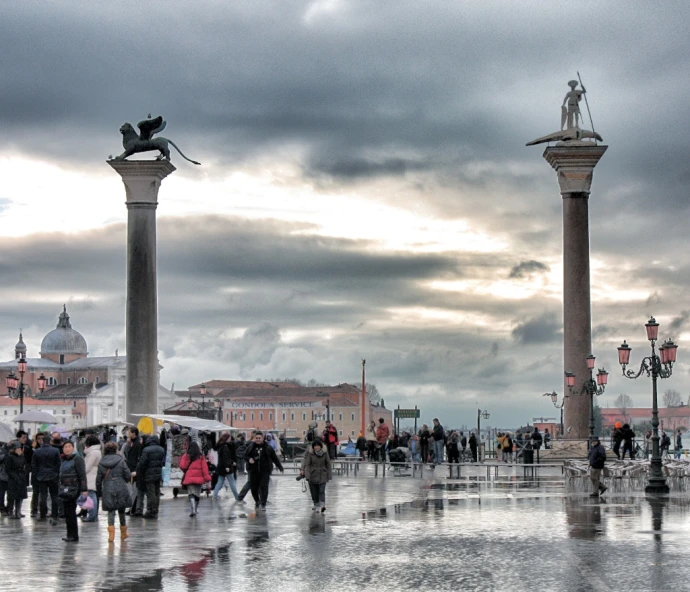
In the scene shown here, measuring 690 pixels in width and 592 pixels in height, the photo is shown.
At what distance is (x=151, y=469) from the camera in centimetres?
2156

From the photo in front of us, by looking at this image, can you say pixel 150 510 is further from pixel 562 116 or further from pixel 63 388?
pixel 63 388

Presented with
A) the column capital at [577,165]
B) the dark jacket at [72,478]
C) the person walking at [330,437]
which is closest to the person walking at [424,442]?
the person walking at [330,437]

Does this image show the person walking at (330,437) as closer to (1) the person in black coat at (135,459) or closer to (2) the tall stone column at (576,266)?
(2) the tall stone column at (576,266)

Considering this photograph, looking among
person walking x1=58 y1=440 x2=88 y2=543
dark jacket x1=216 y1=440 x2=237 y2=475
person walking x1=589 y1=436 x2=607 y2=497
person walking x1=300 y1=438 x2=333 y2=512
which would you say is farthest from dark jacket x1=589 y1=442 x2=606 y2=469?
person walking x1=58 y1=440 x2=88 y2=543

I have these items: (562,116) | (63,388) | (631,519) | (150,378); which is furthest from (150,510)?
(63,388)

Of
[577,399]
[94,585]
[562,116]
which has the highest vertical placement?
[562,116]

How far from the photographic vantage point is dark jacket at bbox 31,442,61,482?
21188 millimetres

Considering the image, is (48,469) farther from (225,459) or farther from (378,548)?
(378,548)

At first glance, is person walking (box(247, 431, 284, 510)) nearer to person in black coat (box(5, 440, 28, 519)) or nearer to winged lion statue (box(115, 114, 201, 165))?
person in black coat (box(5, 440, 28, 519))

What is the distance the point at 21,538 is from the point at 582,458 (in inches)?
1062

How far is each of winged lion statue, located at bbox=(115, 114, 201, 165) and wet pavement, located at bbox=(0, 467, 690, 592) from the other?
1901 cm

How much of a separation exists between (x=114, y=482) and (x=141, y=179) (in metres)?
25.0

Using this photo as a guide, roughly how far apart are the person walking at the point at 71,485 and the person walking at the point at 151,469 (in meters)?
3.65

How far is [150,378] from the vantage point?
1649 inches
